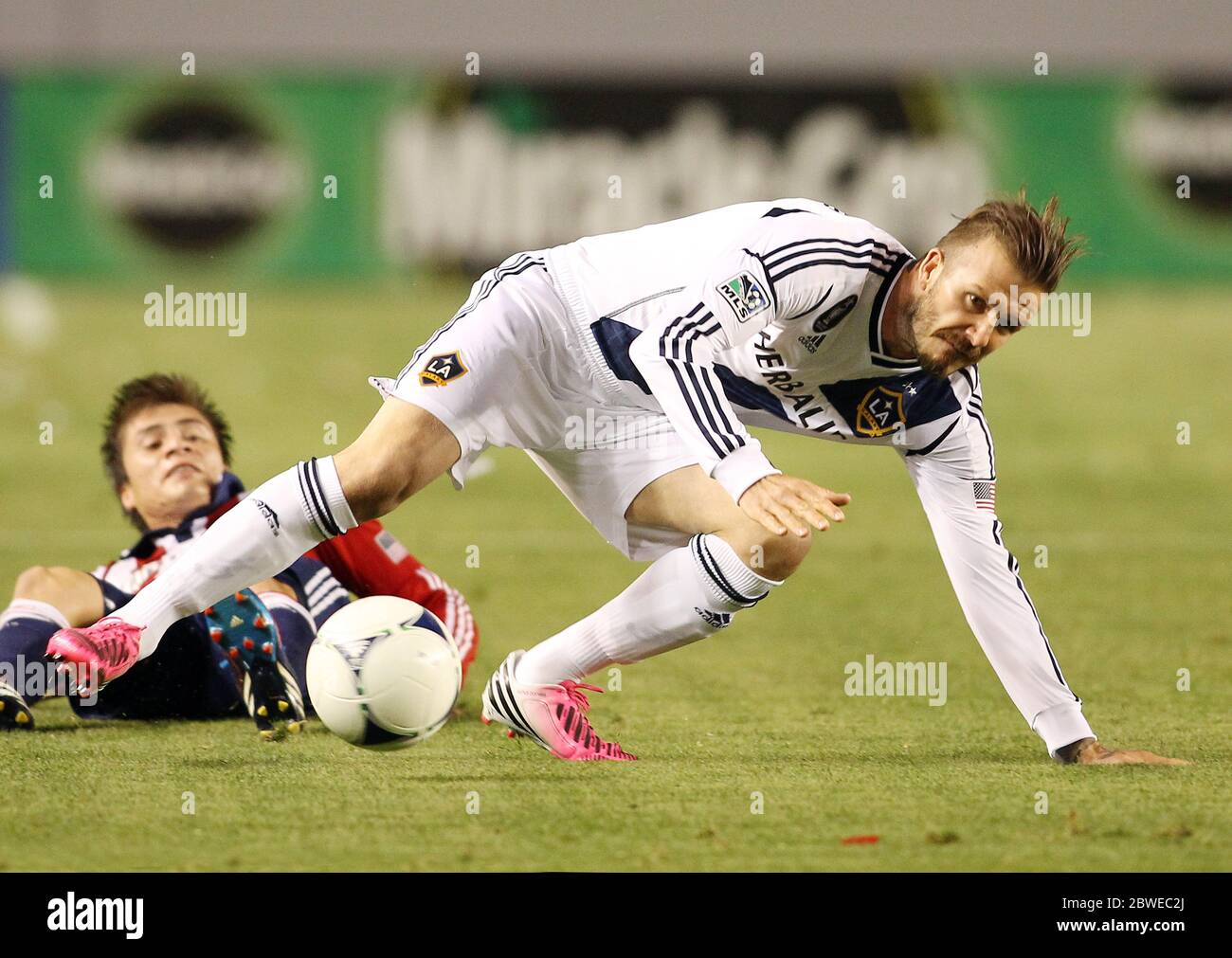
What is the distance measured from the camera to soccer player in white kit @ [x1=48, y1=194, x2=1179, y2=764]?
4.10 metres

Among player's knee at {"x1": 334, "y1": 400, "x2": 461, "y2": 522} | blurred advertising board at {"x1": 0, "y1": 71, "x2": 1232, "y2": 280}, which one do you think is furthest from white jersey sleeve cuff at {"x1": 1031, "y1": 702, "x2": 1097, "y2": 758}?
blurred advertising board at {"x1": 0, "y1": 71, "x2": 1232, "y2": 280}

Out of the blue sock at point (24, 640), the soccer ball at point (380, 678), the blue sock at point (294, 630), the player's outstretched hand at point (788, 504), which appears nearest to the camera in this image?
the player's outstretched hand at point (788, 504)

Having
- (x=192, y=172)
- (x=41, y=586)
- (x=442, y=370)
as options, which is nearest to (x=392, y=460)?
(x=442, y=370)

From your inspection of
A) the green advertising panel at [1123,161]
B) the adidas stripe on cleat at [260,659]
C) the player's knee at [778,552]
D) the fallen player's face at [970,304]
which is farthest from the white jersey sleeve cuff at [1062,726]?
the green advertising panel at [1123,161]

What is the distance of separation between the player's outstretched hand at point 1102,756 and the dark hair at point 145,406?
2.74m

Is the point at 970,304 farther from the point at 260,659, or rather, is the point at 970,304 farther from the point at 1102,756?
the point at 260,659

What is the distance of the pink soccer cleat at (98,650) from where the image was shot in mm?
4148

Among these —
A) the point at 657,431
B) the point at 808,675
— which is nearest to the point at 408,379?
the point at 657,431

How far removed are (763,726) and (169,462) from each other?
6.53ft

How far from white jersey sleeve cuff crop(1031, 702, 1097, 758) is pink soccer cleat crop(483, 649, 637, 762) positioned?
1.05 meters

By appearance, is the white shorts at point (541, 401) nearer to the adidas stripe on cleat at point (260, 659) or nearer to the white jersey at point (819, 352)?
the white jersey at point (819, 352)

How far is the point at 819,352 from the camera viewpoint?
4434mm

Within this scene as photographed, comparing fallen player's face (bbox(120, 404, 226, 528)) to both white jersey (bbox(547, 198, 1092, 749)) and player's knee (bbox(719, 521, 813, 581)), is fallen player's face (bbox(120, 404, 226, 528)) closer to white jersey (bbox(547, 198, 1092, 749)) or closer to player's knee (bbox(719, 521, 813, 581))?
white jersey (bbox(547, 198, 1092, 749))

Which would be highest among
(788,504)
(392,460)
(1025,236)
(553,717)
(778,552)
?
(1025,236)
